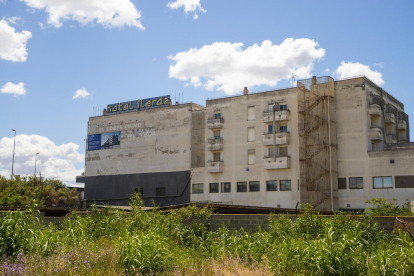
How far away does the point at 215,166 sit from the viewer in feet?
227

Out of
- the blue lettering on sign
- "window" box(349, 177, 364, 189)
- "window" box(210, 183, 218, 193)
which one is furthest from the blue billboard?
"window" box(349, 177, 364, 189)

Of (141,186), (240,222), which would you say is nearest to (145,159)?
(141,186)

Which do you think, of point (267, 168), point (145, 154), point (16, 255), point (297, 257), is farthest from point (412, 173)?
point (16, 255)

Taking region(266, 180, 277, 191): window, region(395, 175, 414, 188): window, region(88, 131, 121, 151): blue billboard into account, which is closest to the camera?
region(395, 175, 414, 188): window

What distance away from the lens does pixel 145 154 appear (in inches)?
3031

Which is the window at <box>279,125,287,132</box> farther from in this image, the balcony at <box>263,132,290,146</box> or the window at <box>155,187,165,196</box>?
the window at <box>155,187,165,196</box>

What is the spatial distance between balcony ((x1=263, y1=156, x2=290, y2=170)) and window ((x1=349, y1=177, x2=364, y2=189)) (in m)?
8.89

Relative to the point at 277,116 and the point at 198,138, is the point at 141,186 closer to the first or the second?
the point at 198,138

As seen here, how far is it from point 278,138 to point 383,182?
15.5m

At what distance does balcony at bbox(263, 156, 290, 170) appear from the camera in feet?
207

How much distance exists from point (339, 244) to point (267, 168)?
50.5m

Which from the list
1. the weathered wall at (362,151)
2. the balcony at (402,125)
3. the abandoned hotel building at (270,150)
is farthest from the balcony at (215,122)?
the balcony at (402,125)

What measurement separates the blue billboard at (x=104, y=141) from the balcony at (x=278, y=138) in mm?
29117

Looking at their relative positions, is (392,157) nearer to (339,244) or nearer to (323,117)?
(323,117)
